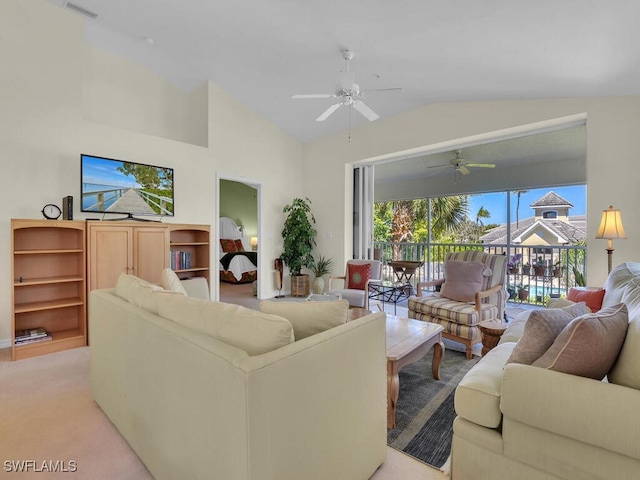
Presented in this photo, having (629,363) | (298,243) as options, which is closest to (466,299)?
(629,363)

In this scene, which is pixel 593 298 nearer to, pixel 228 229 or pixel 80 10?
pixel 80 10

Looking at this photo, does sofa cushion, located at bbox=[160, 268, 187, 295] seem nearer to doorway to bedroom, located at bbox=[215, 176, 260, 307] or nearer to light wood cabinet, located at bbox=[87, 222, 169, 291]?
light wood cabinet, located at bbox=[87, 222, 169, 291]

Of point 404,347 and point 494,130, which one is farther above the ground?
point 494,130

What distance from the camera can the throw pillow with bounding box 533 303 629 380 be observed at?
1.20 meters

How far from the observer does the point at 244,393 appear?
0.94 meters

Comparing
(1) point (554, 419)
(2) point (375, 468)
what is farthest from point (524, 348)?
(2) point (375, 468)

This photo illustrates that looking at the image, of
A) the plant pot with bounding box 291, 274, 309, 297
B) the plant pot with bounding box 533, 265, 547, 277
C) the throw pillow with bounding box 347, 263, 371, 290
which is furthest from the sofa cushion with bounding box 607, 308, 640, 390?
the plant pot with bounding box 291, 274, 309, 297

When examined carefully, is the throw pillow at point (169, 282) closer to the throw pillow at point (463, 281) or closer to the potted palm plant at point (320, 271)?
the throw pillow at point (463, 281)

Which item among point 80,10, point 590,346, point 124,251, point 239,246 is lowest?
point 590,346

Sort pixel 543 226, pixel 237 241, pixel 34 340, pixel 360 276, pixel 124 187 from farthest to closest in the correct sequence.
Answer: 1. pixel 237 241
2. pixel 543 226
3. pixel 360 276
4. pixel 124 187
5. pixel 34 340

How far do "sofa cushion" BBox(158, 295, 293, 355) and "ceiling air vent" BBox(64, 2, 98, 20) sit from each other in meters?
3.98

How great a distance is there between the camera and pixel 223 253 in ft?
25.8

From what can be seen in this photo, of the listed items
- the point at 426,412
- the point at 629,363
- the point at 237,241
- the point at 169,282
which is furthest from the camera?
A: the point at 237,241

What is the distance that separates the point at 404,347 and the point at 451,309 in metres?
1.23
